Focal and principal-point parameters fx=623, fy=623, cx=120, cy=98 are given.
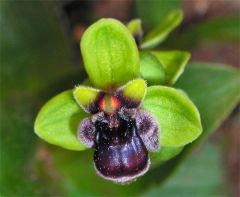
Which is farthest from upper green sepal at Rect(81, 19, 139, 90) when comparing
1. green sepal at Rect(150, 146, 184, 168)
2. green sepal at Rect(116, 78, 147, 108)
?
green sepal at Rect(150, 146, 184, 168)

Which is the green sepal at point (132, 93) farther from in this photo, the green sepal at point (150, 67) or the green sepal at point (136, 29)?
the green sepal at point (136, 29)

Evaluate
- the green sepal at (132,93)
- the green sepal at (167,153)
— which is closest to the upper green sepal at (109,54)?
the green sepal at (132,93)

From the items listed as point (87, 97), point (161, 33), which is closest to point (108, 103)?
point (87, 97)

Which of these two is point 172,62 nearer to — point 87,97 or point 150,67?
point 150,67

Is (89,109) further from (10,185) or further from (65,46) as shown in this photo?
(65,46)

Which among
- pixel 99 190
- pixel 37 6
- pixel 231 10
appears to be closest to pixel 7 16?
pixel 37 6
